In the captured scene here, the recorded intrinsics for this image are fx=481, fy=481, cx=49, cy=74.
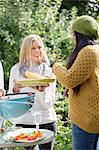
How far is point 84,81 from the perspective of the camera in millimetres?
2982

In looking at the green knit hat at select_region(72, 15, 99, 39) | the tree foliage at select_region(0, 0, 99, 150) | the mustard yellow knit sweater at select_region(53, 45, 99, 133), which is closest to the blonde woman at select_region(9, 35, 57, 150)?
the mustard yellow knit sweater at select_region(53, 45, 99, 133)

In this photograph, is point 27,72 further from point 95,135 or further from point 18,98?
point 95,135

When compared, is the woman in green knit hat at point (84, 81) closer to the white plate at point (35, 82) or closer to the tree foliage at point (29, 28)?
the white plate at point (35, 82)

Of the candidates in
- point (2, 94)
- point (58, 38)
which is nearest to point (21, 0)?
point (58, 38)

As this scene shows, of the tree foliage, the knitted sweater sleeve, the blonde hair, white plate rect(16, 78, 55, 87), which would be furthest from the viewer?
the tree foliage

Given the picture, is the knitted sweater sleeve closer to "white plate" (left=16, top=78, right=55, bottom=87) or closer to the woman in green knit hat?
the woman in green knit hat

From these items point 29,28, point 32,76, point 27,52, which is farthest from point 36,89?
point 29,28

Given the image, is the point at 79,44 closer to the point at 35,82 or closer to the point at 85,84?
the point at 85,84

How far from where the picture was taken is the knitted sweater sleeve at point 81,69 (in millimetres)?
2895

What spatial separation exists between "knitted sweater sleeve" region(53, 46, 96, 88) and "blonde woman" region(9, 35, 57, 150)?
43cm

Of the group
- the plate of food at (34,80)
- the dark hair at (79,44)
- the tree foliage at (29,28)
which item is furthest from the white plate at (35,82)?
the tree foliage at (29,28)

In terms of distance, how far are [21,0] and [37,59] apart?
2.14 meters

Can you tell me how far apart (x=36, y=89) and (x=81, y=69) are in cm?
54

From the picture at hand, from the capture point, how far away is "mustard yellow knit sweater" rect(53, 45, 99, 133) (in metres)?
2.90
